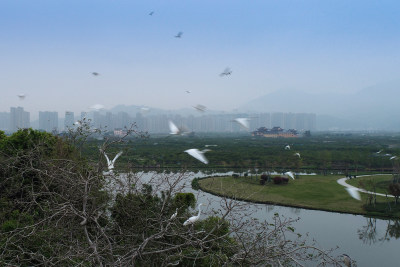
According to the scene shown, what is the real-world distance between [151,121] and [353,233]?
27514 millimetres

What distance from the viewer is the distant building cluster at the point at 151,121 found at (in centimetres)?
744

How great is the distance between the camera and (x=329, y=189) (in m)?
17.1

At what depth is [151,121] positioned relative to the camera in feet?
117

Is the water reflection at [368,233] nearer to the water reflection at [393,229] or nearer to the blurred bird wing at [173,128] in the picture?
the water reflection at [393,229]

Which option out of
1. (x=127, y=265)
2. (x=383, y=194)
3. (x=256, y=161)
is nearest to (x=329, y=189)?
(x=383, y=194)

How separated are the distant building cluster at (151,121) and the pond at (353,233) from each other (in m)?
2.76

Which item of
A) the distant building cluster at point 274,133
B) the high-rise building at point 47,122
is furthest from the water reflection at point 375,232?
the distant building cluster at point 274,133

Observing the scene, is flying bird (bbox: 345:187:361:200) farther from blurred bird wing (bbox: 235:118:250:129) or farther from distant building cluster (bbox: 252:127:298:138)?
distant building cluster (bbox: 252:127:298:138)

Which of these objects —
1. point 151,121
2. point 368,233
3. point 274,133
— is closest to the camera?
point 368,233

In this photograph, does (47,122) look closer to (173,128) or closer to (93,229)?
(173,128)

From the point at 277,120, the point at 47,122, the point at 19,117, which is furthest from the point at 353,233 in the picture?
the point at 277,120

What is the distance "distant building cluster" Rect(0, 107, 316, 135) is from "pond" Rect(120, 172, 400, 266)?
2764 millimetres

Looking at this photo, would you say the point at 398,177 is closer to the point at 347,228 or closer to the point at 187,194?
the point at 347,228

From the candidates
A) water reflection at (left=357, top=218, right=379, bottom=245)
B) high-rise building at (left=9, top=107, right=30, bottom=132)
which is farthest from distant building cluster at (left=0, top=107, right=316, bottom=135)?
water reflection at (left=357, top=218, right=379, bottom=245)
